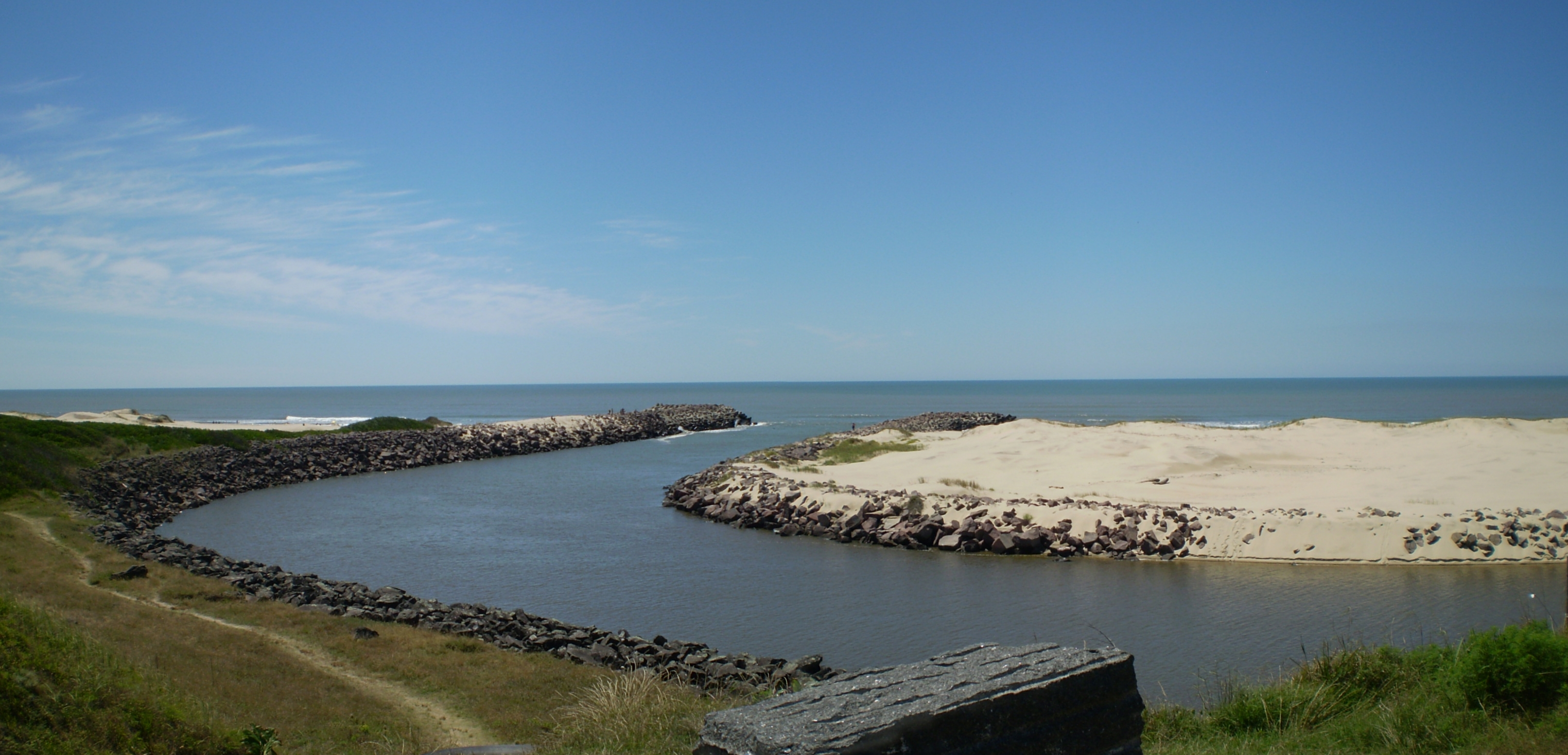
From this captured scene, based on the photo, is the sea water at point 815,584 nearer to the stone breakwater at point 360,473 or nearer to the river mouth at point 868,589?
the river mouth at point 868,589

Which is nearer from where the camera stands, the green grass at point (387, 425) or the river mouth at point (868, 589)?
→ the river mouth at point (868, 589)

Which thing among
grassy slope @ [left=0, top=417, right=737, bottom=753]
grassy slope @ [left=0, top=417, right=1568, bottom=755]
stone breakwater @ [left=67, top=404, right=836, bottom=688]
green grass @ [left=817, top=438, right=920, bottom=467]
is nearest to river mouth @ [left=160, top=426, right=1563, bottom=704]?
stone breakwater @ [left=67, top=404, right=836, bottom=688]

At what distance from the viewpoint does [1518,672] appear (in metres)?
6.20

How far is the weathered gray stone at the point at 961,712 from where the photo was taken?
13.2ft

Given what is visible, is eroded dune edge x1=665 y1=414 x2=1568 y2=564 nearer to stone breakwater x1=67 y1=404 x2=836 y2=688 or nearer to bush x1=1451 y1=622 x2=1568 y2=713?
stone breakwater x1=67 y1=404 x2=836 y2=688

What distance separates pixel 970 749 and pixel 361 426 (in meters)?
57.3

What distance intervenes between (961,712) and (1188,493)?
835 inches

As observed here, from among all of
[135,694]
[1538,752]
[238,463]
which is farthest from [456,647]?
[238,463]

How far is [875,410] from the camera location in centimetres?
11444

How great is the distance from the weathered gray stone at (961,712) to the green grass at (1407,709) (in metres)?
2.14

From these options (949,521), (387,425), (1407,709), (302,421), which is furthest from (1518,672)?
(302,421)

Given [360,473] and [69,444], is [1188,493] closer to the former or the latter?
[360,473]

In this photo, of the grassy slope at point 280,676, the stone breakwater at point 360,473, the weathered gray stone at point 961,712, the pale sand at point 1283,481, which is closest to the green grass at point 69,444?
the stone breakwater at point 360,473

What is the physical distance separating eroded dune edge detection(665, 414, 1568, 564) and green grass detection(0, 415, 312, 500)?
17.3 meters
